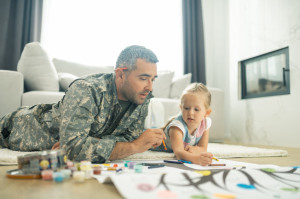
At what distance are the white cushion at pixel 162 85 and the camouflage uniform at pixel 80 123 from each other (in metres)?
1.65

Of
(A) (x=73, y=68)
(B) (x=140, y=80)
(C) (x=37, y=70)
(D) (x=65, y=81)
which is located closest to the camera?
(B) (x=140, y=80)

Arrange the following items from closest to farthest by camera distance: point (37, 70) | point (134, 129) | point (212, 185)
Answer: point (212, 185)
point (134, 129)
point (37, 70)

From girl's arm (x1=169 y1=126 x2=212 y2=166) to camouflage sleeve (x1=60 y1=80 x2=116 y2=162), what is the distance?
0.37 metres

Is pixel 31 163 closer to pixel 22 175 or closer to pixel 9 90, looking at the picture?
pixel 22 175

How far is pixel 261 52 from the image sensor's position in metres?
3.17

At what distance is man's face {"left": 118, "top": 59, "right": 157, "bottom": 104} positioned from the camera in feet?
4.00

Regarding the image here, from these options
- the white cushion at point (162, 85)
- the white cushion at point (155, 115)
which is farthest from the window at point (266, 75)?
the white cushion at point (155, 115)

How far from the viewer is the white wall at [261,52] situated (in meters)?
2.67

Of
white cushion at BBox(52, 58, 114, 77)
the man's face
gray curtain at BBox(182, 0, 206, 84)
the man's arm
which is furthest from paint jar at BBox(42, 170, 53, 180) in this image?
gray curtain at BBox(182, 0, 206, 84)

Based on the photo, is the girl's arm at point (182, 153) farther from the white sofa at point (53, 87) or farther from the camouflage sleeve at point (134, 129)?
the white sofa at point (53, 87)

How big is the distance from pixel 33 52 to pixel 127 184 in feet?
6.82

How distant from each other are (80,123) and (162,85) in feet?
6.90

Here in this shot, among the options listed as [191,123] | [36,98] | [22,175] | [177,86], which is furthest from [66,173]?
[177,86]

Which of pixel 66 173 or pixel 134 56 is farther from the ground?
pixel 134 56
